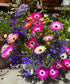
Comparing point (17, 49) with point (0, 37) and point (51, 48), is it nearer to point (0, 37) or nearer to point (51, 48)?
point (51, 48)

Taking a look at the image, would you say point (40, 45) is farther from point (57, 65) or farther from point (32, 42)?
point (57, 65)

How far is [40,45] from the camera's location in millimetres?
1143

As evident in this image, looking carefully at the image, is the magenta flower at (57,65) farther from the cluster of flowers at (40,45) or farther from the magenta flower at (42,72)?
the magenta flower at (42,72)

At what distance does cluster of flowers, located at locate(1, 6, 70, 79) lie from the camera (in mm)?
1105

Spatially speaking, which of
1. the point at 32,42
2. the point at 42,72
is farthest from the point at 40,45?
the point at 42,72

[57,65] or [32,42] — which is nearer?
[32,42]

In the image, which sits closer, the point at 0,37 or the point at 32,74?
the point at 32,74

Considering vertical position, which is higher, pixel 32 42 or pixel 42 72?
pixel 32 42

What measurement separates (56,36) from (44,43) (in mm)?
150

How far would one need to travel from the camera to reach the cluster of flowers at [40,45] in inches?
43.5

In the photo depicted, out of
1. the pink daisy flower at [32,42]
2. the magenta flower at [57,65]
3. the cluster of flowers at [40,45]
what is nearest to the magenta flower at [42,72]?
the cluster of flowers at [40,45]

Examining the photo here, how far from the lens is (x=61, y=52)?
1.20 m

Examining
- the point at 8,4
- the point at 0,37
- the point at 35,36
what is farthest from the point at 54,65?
the point at 8,4

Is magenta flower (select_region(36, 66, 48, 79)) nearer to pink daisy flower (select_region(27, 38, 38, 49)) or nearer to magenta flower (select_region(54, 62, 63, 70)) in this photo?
magenta flower (select_region(54, 62, 63, 70))
